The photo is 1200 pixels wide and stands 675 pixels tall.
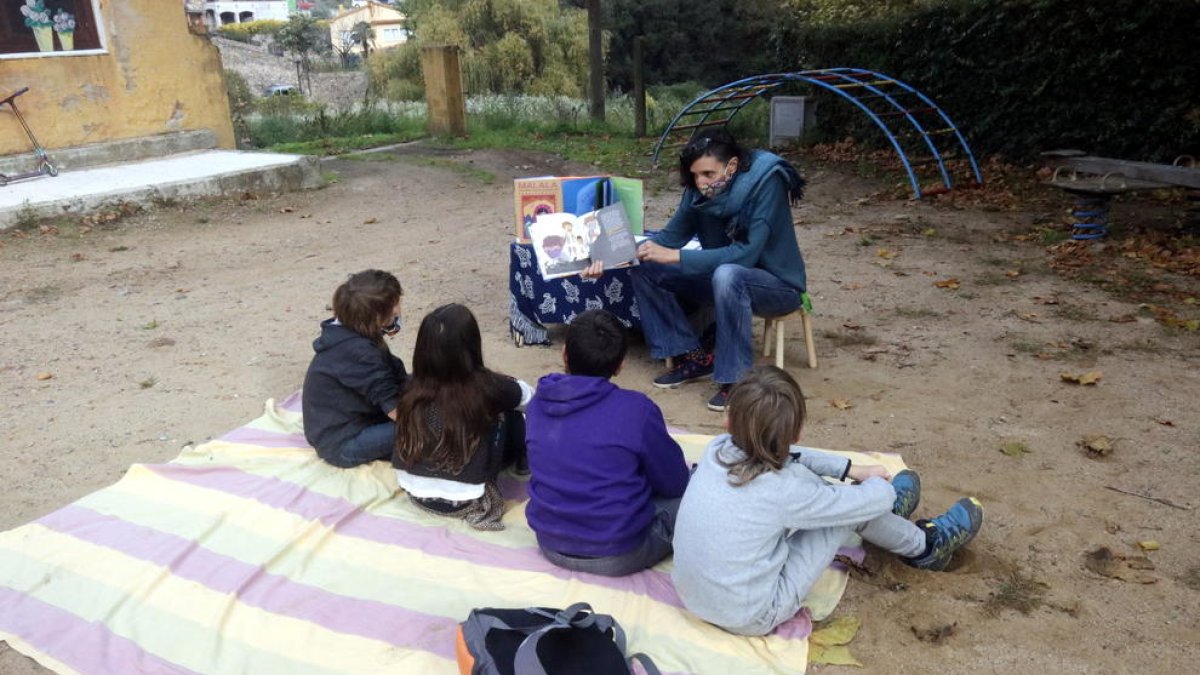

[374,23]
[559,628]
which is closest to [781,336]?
[559,628]

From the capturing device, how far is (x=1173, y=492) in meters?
3.56

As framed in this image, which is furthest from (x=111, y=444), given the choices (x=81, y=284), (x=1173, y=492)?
(x=1173, y=492)

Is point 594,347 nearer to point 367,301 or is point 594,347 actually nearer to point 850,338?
point 367,301

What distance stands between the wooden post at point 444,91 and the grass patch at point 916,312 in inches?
423

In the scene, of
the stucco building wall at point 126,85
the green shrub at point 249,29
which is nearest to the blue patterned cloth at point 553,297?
the stucco building wall at point 126,85

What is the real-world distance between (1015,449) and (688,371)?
1706mm

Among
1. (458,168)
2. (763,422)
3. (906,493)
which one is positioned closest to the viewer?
(763,422)

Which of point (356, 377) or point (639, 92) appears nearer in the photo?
point (356, 377)

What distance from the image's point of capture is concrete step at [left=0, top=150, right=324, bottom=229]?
8.65 meters

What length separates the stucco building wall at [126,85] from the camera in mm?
9836

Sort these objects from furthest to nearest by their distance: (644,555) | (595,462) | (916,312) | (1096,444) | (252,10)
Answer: (252,10), (916,312), (1096,444), (644,555), (595,462)

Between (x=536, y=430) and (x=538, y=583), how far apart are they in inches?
22.0

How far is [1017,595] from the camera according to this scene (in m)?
2.98

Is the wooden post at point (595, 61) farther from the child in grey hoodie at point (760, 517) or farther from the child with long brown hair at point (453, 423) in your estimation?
the child in grey hoodie at point (760, 517)
